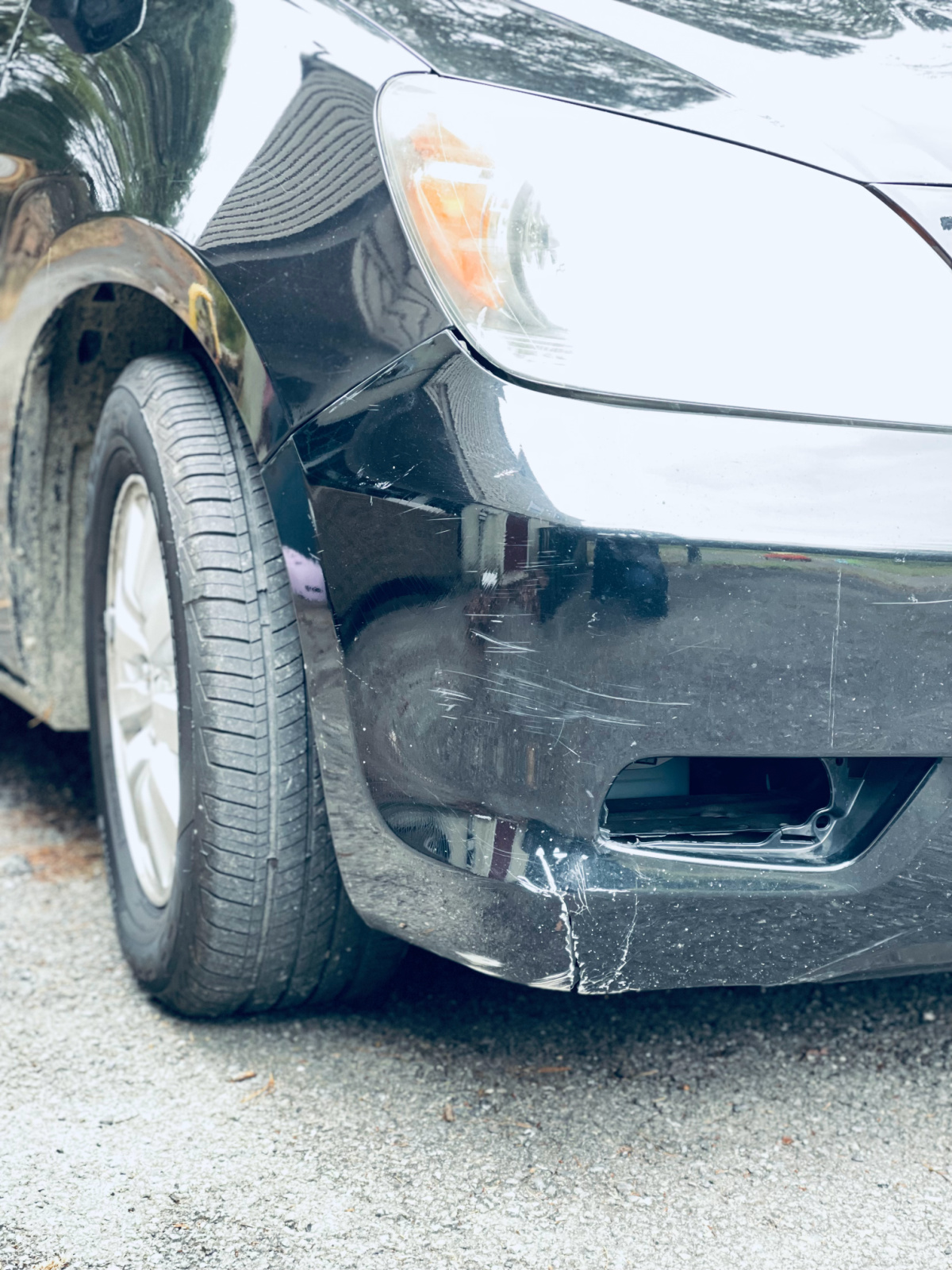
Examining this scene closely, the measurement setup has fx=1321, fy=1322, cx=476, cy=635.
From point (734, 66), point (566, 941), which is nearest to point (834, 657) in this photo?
point (566, 941)

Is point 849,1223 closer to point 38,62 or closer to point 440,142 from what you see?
point 440,142

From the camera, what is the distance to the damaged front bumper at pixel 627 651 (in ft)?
3.88

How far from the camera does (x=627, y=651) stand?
1195 mm

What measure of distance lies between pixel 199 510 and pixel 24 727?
6.06 feet

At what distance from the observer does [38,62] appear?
179 centimetres

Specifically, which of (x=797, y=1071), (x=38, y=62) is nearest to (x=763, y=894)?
(x=797, y=1071)

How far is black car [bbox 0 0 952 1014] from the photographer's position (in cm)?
119

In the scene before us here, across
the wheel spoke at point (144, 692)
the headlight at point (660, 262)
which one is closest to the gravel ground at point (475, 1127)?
the wheel spoke at point (144, 692)

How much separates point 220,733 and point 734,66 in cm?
90

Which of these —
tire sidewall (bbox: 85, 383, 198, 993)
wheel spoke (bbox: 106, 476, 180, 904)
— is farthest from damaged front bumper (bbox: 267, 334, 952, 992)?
wheel spoke (bbox: 106, 476, 180, 904)

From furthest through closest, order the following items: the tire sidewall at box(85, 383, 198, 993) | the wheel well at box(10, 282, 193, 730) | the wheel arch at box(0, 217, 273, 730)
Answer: the wheel well at box(10, 282, 193, 730) < the tire sidewall at box(85, 383, 198, 993) < the wheel arch at box(0, 217, 273, 730)

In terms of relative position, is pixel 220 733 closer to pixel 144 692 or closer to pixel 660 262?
pixel 144 692

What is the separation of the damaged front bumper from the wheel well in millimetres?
656

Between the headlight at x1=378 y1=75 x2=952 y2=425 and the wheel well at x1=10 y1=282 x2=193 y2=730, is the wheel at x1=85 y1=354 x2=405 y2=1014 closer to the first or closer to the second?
the wheel well at x1=10 y1=282 x2=193 y2=730
